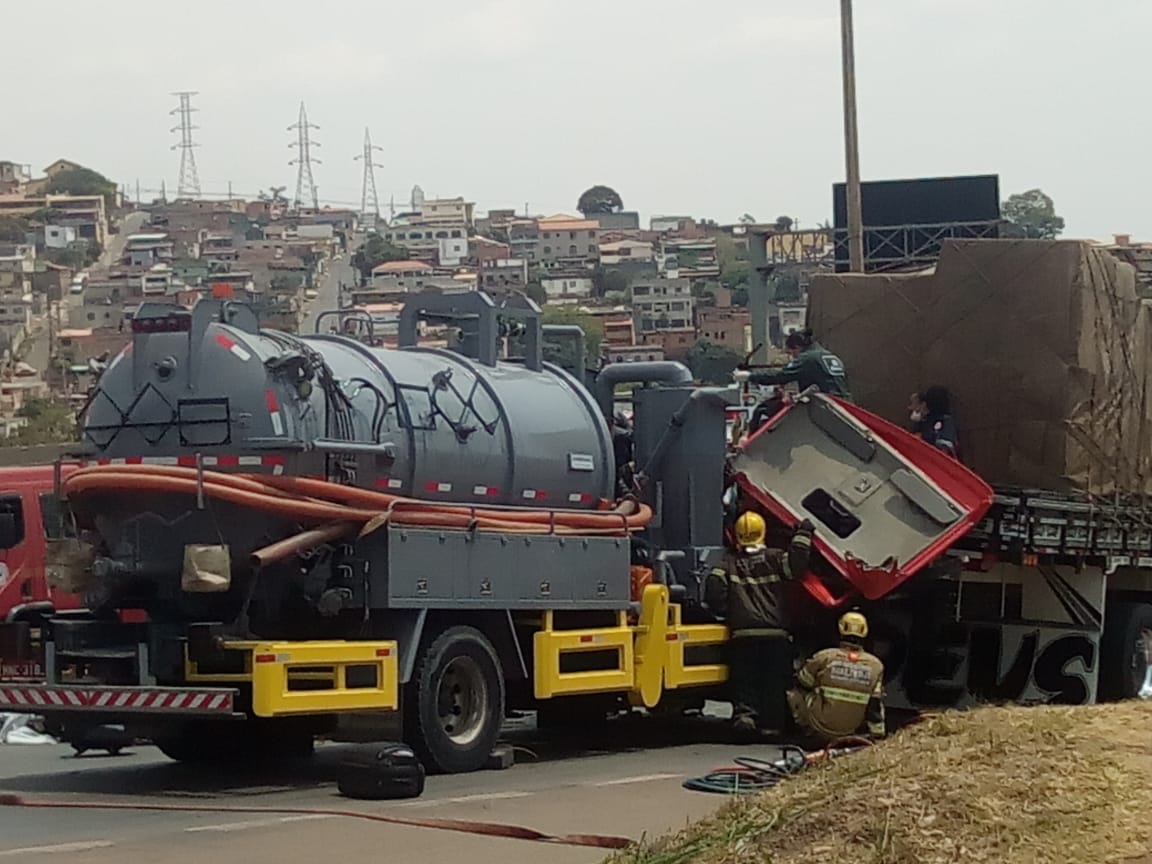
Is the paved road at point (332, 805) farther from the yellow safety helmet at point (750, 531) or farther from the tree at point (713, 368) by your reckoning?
the tree at point (713, 368)

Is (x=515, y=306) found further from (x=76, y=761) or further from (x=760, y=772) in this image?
(x=760, y=772)

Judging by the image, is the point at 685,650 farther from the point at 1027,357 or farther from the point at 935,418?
the point at 1027,357

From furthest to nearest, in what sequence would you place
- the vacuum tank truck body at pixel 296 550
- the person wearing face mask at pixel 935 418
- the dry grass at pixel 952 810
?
the person wearing face mask at pixel 935 418 < the vacuum tank truck body at pixel 296 550 < the dry grass at pixel 952 810

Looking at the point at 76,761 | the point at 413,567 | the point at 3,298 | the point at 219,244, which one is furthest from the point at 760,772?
the point at 219,244

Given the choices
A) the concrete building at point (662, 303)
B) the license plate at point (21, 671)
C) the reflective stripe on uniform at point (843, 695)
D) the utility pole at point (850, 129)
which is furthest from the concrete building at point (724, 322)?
the license plate at point (21, 671)

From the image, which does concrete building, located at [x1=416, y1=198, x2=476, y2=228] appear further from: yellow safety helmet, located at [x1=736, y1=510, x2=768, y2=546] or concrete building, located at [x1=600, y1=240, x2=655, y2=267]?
yellow safety helmet, located at [x1=736, y1=510, x2=768, y2=546]

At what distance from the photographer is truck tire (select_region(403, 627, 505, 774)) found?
13.5 m

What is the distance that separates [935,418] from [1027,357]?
897 millimetres

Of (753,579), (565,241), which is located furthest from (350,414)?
(565,241)

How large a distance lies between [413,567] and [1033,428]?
597cm

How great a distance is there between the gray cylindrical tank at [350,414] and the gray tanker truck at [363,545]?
0.02m

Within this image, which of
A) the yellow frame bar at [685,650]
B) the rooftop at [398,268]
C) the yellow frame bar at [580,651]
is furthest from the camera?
the rooftop at [398,268]

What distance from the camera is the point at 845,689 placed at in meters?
14.9

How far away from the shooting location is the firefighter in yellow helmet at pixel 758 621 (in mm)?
16156
